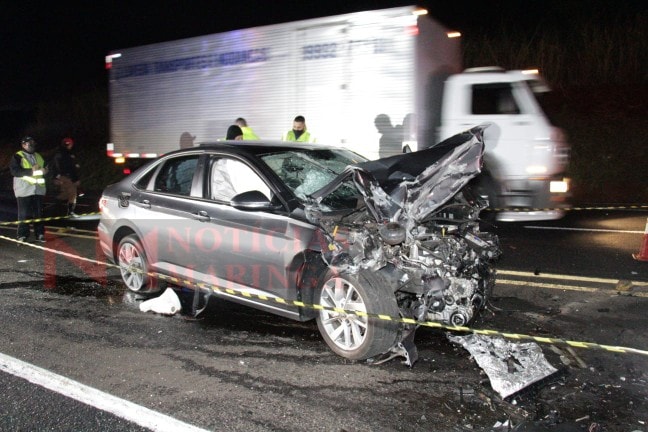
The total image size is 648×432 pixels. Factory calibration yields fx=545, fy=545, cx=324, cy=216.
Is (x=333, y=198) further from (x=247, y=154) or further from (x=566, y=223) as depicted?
(x=566, y=223)

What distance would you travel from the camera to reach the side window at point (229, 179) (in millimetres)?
4793

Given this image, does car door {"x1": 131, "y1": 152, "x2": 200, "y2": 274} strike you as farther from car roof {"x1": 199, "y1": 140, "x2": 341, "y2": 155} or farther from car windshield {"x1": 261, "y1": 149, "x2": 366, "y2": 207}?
car windshield {"x1": 261, "y1": 149, "x2": 366, "y2": 207}

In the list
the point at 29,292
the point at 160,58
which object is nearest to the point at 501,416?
the point at 29,292

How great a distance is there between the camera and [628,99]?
16062 millimetres

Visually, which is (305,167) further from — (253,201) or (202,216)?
(202,216)

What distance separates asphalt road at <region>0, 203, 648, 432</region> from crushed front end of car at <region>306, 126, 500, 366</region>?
0.37 meters

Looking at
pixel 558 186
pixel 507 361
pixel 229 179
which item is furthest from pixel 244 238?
pixel 558 186

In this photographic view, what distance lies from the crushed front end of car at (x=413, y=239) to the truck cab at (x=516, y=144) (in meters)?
4.57

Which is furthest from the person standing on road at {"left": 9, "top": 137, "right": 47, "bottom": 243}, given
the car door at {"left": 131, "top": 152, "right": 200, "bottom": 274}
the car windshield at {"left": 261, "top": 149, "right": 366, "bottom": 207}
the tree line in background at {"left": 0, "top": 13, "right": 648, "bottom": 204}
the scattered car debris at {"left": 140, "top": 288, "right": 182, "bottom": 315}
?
the tree line in background at {"left": 0, "top": 13, "right": 648, "bottom": 204}

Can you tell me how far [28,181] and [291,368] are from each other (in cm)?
680

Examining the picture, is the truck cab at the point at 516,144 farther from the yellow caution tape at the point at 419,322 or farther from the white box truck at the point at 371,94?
the yellow caution tape at the point at 419,322

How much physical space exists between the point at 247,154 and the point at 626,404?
3361mm

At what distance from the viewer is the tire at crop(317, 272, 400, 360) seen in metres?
3.83

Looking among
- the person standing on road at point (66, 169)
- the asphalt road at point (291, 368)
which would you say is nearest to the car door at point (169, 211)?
the asphalt road at point (291, 368)
